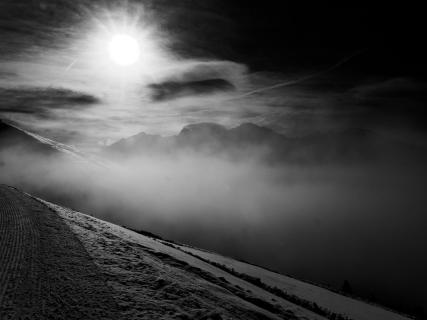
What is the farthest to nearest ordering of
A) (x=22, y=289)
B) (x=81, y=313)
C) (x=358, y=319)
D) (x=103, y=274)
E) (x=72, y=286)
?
(x=358, y=319)
(x=103, y=274)
(x=72, y=286)
(x=22, y=289)
(x=81, y=313)

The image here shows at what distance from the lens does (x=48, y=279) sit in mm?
10258

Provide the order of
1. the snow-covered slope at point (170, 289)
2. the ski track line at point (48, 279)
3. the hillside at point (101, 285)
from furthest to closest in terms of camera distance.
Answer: the snow-covered slope at point (170, 289)
the hillside at point (101, 285)
the ski track line at point (48, 279)

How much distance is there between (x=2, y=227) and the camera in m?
16.4

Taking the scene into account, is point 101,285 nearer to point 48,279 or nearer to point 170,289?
point 48,279

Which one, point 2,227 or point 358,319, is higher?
point 2,227

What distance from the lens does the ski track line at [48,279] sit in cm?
838

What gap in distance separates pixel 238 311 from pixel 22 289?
6.96 m

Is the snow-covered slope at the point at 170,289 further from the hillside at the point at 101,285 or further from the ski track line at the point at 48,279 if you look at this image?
the ski track line at the point at 48,279

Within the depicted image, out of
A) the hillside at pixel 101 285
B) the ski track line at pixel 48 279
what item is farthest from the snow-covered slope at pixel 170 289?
the ski track line at pixel 48 279

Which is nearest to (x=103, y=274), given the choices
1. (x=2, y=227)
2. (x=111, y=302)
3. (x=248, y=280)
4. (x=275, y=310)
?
(x=111, y=302)

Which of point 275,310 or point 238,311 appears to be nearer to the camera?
point 238,311

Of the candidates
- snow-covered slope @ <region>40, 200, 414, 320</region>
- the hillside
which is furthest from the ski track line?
snow-covered slope @ <region>40, 200, 414, 320</region>

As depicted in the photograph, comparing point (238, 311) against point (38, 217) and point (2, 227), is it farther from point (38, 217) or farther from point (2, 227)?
point (38, 217)

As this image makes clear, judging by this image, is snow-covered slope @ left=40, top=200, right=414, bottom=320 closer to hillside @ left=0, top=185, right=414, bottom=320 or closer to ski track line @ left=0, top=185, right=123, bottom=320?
hillside @ left=0, top=185, right=414, bottom=320
